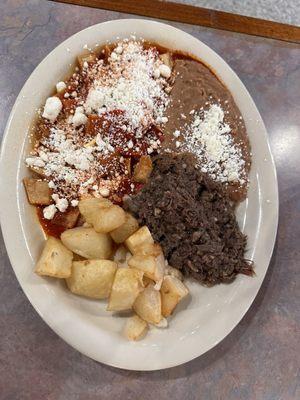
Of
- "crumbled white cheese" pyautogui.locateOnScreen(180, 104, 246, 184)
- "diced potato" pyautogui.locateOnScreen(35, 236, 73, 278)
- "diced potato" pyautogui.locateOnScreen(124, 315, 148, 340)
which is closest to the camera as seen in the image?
"diced potato" pyautogui.locateOnScreen(35, 236, 73, 278)

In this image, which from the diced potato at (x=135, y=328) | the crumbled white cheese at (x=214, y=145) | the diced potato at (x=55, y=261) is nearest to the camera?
the diced potato at (x=55, y=261)

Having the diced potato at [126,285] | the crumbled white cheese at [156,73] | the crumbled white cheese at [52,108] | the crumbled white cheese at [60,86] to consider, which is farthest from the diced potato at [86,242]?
the crumbled white cheese at [156,73]

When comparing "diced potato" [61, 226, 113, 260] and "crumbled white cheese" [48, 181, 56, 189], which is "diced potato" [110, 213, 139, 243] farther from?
"crumbled white cheese" [48, 181, 56, 189]

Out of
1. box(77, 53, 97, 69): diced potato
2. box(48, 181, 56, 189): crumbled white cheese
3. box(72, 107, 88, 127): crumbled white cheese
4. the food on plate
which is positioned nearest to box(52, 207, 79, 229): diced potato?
the food on plate

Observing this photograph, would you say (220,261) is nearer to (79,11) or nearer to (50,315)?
(50,315)

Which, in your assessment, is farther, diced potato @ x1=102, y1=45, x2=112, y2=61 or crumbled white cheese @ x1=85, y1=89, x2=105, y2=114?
diced potato @ x1=102, y1=45, x2=112, y2=61

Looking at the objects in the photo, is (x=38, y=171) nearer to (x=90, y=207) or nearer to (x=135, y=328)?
(x=90, y=207)

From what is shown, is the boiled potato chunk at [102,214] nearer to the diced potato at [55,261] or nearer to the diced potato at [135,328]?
the diced potato at [55,261]

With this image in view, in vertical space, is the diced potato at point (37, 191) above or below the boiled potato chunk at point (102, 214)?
above
